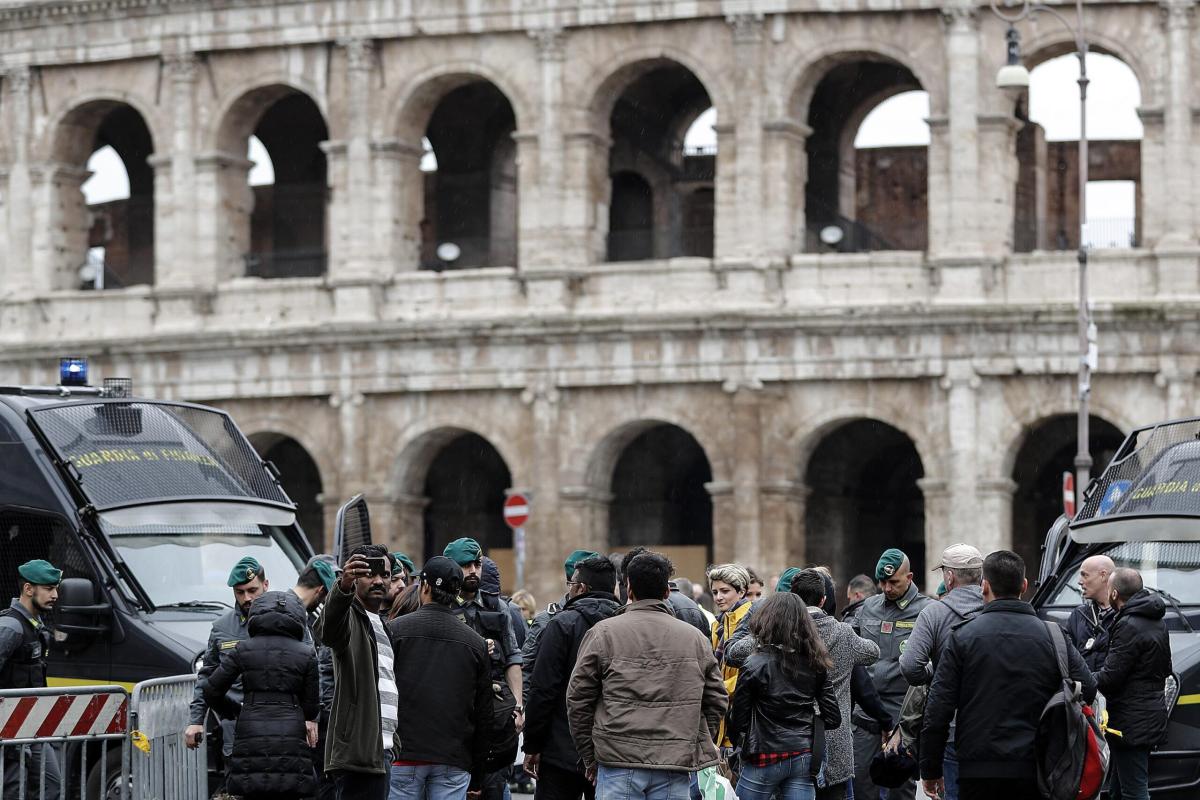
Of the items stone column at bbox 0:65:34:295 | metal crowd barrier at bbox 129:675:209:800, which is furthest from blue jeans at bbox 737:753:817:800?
stone column at bbox 0:65:34:295

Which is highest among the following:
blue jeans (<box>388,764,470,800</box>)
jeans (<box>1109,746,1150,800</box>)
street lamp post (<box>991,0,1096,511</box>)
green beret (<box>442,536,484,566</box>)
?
street lamp post (<box>991,0,1096,511</box>)

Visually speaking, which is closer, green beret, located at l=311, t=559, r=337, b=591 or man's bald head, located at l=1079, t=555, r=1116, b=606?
man's bald head, located at l=1079, t=555, r=1116, b=606

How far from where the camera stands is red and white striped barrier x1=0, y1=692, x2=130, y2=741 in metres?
12.1

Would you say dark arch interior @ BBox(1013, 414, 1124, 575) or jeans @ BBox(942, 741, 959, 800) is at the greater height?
dark arch interior @ BBox(1013, 414, 1124, 575)

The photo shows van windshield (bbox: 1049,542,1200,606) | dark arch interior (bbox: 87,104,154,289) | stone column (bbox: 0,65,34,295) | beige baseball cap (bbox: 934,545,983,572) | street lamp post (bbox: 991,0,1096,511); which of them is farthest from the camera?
dark arch interior (bbox: 87,104,154,289)

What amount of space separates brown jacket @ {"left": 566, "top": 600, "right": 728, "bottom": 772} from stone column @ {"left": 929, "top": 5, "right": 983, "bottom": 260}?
81.9 feet

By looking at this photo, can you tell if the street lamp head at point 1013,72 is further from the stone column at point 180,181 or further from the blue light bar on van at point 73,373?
the blue light bar on van at point 73,373

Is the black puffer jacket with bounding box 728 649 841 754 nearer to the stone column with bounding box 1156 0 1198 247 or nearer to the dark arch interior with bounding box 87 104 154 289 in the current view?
the stone column with bounding box 1156 0 1198 247

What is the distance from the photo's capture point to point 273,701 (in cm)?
1220

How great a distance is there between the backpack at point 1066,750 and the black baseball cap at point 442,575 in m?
2.83

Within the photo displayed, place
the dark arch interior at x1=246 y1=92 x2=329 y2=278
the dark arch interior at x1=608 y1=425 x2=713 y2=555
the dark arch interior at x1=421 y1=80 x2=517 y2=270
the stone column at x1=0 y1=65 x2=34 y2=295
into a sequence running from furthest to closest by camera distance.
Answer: the dark arch interior at x1=246 y1=92 x2=329 y2=278 → the dark arch interior at x1=421 y1=80 x2=517 y2=270 → the stone column at x1=0 y1=65 x2=34 y2=295 → the dark arch interior at x1=608 y1=425 x2=713 y2=555

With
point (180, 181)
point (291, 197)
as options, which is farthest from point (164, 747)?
point (291, 197)

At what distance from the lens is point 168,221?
3928 cm

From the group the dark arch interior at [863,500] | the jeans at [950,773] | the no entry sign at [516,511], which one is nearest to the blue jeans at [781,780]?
the jeans at [950,773]
